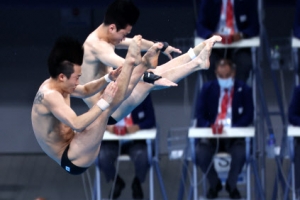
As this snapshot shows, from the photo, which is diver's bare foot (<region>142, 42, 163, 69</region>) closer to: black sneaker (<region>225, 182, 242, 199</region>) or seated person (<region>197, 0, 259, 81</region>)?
seated person (<region>197, 0, 259, 81</region>)

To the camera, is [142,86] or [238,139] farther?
[238,139]

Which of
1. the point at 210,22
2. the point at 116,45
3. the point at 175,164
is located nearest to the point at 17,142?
the point at 175,164

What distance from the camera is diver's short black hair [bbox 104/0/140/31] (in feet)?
15.6

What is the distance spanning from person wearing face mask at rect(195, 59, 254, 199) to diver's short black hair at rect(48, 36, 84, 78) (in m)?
1.89

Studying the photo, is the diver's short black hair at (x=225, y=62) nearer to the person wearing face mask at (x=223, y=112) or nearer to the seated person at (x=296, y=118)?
the person wearing face mask at (x=223, y=112)

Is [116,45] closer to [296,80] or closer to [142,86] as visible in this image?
[142,86]

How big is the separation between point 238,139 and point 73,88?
1.91 metres

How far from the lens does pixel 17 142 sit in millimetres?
7180

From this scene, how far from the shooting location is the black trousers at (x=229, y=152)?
6.07m

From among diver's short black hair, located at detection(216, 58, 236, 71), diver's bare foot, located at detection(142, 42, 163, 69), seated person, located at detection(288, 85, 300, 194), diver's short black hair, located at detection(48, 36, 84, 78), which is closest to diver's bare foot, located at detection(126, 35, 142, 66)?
diver's bare foot, located at detection(142, 42, 163, 69)

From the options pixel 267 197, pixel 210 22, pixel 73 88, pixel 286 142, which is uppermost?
pixel 210 22

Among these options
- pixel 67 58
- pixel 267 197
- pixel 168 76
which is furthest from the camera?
pixel 267 197

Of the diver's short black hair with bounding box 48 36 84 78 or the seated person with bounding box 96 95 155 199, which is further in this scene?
the seated person with bounding box 96 95 155 199

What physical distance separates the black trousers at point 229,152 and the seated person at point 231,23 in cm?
56
